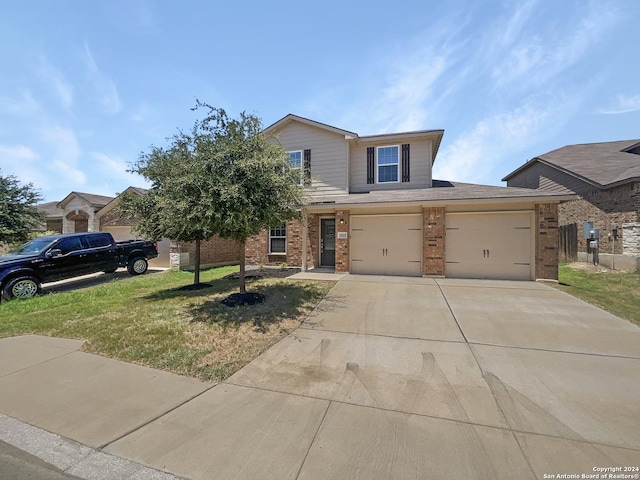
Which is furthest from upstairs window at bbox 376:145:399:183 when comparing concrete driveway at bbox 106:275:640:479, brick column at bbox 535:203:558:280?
concrete driveway at bbox 106:275:640:479

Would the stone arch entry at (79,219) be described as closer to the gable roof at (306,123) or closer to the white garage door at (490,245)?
the gable roof at (306,123)

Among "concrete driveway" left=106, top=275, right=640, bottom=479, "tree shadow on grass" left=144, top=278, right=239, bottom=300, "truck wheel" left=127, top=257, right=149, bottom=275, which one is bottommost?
"concrete driveway" left=106, top=275, right=640, bottom=479

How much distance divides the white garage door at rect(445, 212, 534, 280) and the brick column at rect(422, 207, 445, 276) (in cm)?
29

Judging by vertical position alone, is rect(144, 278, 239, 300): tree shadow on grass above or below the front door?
below

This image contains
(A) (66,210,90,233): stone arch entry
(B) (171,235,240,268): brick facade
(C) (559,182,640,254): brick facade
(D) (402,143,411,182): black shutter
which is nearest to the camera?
(C) (559,182,640,254): brick facade

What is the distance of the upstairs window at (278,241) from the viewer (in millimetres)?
12953

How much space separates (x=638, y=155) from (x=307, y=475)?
2394 centimetres

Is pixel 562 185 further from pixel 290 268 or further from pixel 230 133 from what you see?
pixel 230 133

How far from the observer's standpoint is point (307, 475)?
86.8 inches

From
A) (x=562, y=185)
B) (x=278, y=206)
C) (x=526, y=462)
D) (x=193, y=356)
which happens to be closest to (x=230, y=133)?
(x=278, y=206)

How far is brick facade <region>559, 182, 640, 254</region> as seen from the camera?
1159 cm

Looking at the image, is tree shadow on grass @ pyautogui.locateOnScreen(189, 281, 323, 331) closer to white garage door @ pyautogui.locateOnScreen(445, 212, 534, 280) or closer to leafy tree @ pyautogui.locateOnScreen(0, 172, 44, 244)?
white garage door @ pyautogui.locateOnScreen(445, 212, 534, 280)

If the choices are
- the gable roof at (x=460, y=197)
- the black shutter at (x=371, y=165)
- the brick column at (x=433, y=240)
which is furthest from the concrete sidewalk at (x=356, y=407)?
the black shutter at (x=371, y=165)

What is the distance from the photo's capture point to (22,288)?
8.58 meters
